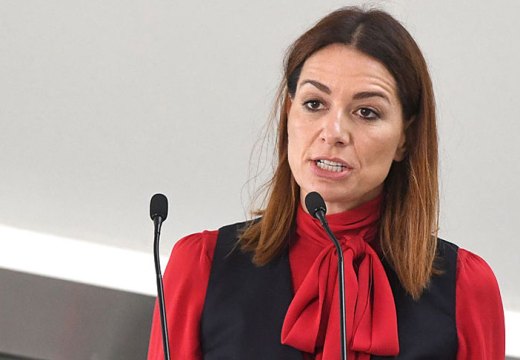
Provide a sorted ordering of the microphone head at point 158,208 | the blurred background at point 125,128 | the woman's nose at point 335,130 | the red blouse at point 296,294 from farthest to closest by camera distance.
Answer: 1. the blurred background at point 125,128
2. the red blouse at point 296,294
3. the woman's nose at point 335,130
4. the microphone head at point 158,208

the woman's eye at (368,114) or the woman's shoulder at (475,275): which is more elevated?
the woman's eye at (368,114)

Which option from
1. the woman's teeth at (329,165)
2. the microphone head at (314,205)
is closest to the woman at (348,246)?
the woman's teeth at (329,165)

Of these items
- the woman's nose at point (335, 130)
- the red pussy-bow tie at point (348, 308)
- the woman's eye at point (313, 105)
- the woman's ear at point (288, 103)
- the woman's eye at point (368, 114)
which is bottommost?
the red pussy-bow tie at point (348, 308)

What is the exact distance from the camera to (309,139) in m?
2.07

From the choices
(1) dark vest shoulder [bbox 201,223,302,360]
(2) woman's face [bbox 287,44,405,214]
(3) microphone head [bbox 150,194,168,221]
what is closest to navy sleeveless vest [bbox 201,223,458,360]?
(1) dark vest shoulder [bbox 201,223,302,360]

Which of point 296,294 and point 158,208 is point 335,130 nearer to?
point 296,294

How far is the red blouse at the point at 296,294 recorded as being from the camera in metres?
2.16

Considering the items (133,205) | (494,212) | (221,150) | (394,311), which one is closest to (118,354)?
(133,205)

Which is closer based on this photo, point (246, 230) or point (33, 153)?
point (246, 230)

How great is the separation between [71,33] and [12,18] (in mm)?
121

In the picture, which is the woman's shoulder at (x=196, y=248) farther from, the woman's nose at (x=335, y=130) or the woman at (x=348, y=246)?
the woman's nose at (x=335, y=130)

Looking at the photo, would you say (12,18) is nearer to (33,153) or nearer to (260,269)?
(33,153)

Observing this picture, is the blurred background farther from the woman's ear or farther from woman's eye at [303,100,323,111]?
woman's eye at [303,100,323,111]

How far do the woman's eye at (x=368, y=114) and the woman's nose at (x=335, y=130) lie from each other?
1.7 inches
